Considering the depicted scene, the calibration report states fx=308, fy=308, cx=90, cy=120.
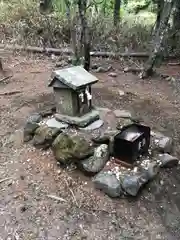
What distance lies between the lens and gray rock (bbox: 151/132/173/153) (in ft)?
11.4

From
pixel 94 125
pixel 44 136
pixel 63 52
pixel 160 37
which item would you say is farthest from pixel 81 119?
pixel 63 52

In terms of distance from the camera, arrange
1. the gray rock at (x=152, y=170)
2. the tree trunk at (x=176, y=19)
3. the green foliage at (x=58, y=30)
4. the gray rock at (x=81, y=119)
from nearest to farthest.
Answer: the gray rock at (x=152, y=170)
the gray rock at (x=81, y=119)
the tree trunk at (x=176, y=19)
the green foliage at (x=58, y=30)

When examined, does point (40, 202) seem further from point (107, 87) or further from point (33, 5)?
point (33, 5)

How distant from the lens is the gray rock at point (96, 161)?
10.3 feet

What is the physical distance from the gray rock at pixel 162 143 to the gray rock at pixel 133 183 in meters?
0.55

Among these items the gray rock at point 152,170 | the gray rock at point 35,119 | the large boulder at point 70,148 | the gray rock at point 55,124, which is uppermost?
the gray rock at point 55,124

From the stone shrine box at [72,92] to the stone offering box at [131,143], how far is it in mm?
553

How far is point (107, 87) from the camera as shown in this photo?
5.20m

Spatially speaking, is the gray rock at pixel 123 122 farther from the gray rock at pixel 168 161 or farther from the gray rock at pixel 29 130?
the gray rock at pixel 29 130

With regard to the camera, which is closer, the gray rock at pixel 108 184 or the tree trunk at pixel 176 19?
the gray rock at pixel 108 184

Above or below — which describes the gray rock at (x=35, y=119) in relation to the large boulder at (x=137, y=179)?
above

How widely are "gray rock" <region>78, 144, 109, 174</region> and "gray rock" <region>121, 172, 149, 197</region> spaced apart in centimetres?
31

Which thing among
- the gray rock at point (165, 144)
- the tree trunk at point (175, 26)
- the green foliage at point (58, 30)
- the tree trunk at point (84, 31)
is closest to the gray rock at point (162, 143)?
the gray rock at point (165, 144)

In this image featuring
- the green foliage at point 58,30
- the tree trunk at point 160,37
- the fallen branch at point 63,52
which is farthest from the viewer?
the green foliage at point 58,30
